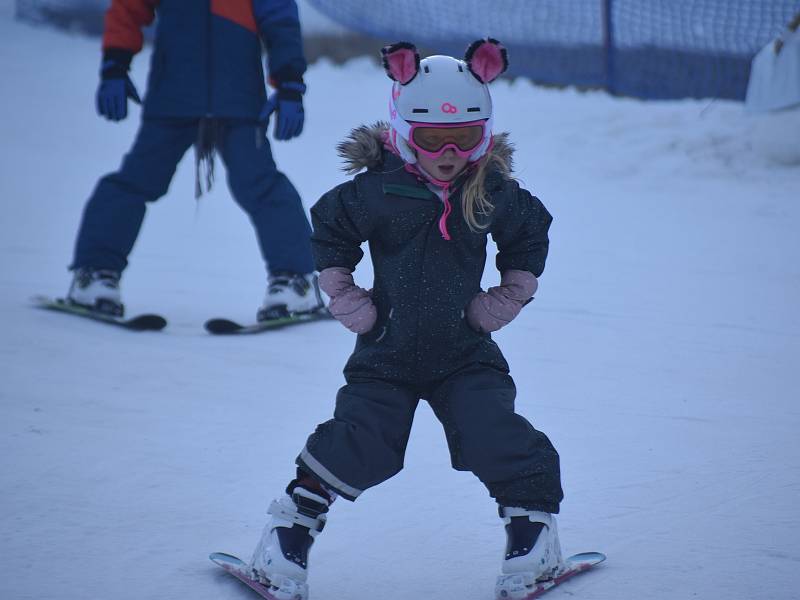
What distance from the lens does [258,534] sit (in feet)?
7.13

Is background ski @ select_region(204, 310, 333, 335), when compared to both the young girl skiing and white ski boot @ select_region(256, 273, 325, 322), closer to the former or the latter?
white ski boot @ select_region(256, 273, 325, 322)

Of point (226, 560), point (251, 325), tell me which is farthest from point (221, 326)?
point (226, 560)

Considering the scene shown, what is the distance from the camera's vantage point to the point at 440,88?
1966 mm

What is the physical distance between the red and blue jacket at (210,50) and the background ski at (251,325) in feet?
2.48

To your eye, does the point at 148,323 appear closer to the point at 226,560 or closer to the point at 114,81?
the point at 114,81

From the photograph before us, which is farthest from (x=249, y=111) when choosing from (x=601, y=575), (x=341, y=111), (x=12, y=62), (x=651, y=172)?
(x=12, y=62)

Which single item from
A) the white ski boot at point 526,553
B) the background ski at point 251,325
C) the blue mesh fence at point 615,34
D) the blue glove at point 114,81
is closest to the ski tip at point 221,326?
the background ski at point 251,325

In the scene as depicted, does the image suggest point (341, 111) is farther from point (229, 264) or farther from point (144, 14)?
point (144, 14)

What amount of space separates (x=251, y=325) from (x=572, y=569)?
2190mm

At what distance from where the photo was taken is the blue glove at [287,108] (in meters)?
3.78

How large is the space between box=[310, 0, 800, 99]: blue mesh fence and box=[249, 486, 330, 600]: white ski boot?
6.77m

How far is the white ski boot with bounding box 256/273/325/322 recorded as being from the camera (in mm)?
3885

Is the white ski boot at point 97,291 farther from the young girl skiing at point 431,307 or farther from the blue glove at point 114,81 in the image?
the young girl skiing at point 431,307

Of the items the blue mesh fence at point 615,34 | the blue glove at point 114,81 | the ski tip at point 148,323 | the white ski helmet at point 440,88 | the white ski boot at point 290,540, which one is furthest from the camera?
the blue mesh fence at point 615,34
